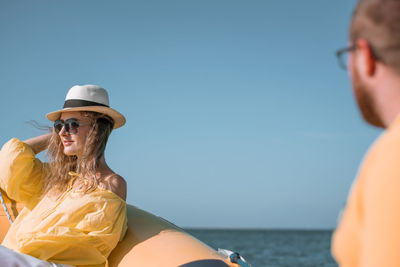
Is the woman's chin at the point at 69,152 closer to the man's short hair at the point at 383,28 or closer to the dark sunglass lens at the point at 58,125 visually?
the dark sunglass lens at the point at 58,125

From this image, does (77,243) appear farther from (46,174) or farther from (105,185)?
(46,174)

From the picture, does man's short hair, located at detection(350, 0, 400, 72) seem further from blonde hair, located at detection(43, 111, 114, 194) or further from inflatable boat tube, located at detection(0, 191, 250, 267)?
blonde hair, located at detection(43, 111, 114, 194)

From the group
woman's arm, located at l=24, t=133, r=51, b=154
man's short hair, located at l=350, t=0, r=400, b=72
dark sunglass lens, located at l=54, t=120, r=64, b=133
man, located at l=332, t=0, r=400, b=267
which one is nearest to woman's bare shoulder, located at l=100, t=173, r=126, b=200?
dark sunglass lens, located at l=54, t=120, r=64, b=133

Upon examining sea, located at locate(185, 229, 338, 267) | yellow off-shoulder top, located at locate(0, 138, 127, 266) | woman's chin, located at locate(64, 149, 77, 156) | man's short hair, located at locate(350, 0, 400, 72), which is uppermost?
man's short hair, located at locate(350, 0, 400, 72)

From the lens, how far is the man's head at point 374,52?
31.5 inches

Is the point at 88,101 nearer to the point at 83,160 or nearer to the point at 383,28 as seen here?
the point at 83,160

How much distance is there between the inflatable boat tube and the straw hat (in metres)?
0.69

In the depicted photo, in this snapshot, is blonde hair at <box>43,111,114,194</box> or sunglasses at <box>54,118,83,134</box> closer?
blonde hair at <box>43,111,114,194</box>

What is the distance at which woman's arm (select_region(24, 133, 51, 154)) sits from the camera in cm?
316

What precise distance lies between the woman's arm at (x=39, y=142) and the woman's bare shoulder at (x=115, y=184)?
2.39ft

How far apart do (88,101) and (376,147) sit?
242cm

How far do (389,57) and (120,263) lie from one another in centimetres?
208

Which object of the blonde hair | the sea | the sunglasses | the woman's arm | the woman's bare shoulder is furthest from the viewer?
the sea

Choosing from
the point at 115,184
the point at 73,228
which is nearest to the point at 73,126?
the point at 115,184
